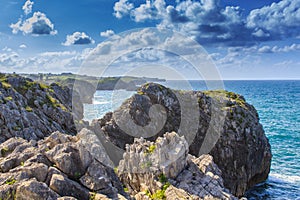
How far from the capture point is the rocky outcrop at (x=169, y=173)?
2159 centimetres

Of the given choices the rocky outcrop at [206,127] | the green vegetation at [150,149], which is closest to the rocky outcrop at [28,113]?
the rocky outcrop at [206,127]

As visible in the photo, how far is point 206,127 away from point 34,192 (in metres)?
32.7

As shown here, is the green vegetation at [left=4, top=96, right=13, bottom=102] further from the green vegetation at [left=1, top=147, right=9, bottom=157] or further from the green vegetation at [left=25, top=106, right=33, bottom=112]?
the green vegetation at [left=1, top=147, right=9, bottom=157]

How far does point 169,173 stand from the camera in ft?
77.3

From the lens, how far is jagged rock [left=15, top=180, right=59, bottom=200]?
51.6ft

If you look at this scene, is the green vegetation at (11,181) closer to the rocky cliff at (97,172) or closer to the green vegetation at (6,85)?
the rocky cliff at (97,172)

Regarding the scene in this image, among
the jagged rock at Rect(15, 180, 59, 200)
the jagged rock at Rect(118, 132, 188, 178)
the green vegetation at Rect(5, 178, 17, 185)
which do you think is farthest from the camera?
the jagged rock at Rect(118, 132, 188, 178)

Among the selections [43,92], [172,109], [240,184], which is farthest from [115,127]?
[240,184]

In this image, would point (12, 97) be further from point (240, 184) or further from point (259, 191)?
point (259, 191)

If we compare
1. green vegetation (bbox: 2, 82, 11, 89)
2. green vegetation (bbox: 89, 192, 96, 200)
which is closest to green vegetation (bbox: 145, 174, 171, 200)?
green vegetation (bbox: 89, 192, 96, 200)

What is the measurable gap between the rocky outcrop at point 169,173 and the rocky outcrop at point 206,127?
53.8ft

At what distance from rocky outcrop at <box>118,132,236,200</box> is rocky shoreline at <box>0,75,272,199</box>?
0.26 feet

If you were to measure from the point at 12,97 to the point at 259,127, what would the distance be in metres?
39.2

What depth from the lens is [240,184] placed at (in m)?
41.7
